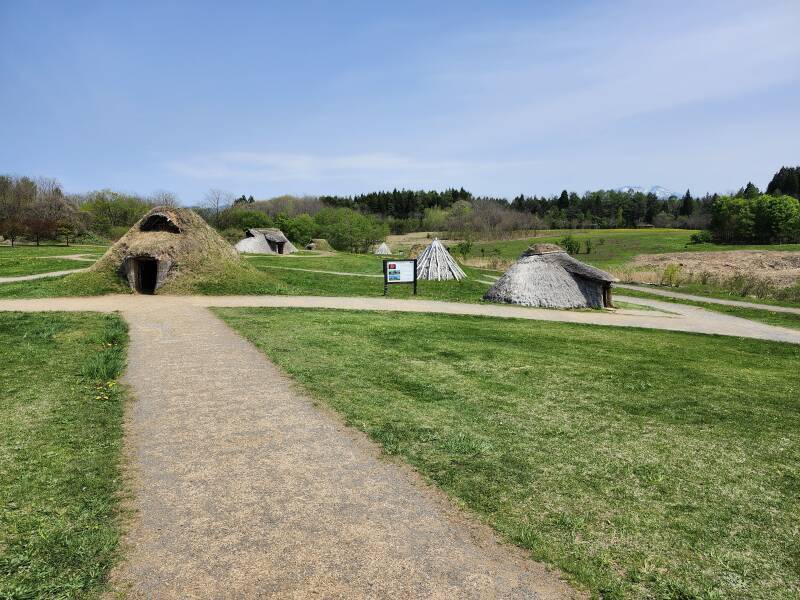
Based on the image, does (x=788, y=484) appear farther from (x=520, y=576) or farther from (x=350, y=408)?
(x=350, y=408)

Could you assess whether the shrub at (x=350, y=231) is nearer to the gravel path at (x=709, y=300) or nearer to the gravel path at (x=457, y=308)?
the gravel path at (x=709, y=300)

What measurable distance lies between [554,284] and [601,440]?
16.1m

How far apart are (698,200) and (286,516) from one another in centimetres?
14478

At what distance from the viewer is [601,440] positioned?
6602 millimetres

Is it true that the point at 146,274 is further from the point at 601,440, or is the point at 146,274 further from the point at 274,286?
the point at 601,440

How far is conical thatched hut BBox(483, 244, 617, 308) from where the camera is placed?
2162 cm

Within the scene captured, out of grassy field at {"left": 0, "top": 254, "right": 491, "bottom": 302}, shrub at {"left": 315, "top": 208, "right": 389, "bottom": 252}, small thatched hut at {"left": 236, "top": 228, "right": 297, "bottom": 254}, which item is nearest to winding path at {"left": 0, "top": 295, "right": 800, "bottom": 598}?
grassy field at {"left": 0, "top": 254, "right": 491, "bottom": 302}

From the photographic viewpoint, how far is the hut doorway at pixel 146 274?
2100 cm

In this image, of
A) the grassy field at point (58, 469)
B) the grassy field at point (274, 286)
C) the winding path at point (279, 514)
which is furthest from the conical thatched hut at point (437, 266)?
the winding path at point (279, 514)

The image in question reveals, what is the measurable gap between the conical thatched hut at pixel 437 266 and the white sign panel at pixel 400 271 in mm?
7096

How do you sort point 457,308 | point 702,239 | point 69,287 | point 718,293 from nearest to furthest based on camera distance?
point 457,308
point 69,287
point 718,293
point 702,239

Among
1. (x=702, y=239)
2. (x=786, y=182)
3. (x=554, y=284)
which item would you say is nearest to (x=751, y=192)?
(x=786, y=182)

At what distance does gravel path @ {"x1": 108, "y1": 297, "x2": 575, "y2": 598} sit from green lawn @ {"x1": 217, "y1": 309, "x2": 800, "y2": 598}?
46 centimetres

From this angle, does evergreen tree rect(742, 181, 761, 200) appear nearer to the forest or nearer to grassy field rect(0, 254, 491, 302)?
the forest
